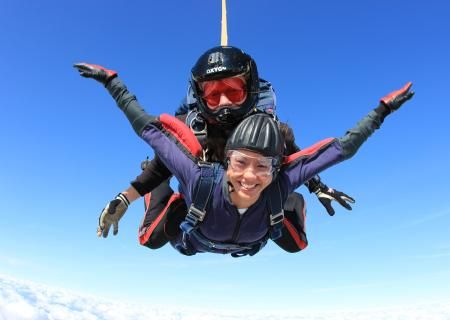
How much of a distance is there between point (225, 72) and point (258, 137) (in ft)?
1.82

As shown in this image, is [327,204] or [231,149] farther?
[327,204]

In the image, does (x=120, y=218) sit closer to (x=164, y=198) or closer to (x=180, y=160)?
(x=164, y=198)

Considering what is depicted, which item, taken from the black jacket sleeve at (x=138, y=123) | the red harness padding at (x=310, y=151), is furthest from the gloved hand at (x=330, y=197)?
the black jacket sleeve at (x=138, y=123)

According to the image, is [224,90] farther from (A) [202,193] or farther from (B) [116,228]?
(B) [116,228]

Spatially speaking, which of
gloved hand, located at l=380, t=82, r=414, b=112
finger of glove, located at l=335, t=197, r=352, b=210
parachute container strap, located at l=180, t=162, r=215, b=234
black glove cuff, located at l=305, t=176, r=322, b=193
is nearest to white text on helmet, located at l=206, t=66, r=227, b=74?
parachute container strap, located at l=180, t=162, r=215, b=234

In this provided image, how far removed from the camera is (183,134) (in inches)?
114

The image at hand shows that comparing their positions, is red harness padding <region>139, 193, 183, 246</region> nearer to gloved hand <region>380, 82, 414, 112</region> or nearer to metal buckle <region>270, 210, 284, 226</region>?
metal buckle <region>270, 210, 284, 226</region>

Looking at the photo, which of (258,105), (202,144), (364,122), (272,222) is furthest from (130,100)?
(364,122)

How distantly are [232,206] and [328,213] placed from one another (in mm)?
1091

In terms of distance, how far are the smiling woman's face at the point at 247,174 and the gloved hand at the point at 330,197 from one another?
97cm

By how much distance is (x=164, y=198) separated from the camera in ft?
12.2

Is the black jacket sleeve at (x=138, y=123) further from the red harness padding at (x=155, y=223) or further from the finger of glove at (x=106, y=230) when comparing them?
the finger of glove at (x=106, y=230)

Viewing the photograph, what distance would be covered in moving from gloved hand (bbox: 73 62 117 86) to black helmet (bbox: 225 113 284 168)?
113 centimetres

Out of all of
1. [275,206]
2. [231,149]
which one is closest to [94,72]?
[231,149]
